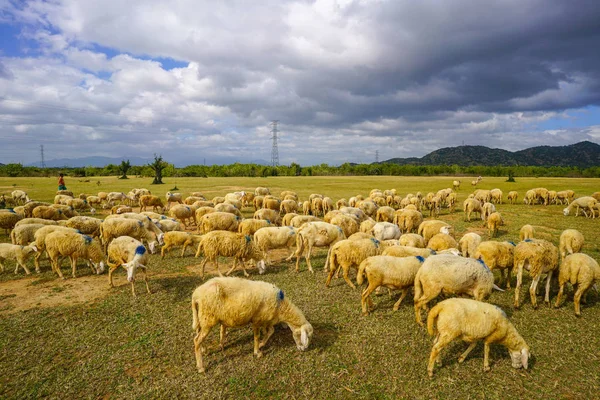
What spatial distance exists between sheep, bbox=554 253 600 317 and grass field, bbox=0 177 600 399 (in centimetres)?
55

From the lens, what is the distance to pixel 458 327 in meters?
Answer: 6.09

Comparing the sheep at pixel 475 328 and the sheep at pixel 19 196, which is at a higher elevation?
the sheep at pixel 19 196

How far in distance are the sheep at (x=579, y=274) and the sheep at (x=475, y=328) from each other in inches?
149

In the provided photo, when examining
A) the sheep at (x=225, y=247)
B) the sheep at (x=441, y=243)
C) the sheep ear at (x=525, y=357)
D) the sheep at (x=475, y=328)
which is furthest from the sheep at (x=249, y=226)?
the sheep ear at (x=525, y=357)

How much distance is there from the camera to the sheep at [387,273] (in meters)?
8.36

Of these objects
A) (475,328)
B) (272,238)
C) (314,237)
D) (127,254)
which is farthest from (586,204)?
(127,254)

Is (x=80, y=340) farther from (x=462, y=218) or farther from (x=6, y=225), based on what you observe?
(x=462, y=218)

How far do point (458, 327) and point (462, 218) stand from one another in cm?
2165

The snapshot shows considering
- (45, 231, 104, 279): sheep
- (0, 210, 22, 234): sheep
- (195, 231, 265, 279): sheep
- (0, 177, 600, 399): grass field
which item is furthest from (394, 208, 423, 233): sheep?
(0, 210, 22, 234): sheep

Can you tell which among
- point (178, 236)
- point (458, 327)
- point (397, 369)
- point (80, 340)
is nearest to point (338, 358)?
point (397, 369)

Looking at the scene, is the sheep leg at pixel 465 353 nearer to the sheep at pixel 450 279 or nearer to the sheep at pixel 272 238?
the sheep at pixel 450 279

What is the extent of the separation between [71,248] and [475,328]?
1348 cm

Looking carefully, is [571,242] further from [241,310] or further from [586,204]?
[586,204]

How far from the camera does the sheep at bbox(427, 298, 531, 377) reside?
241 inches
